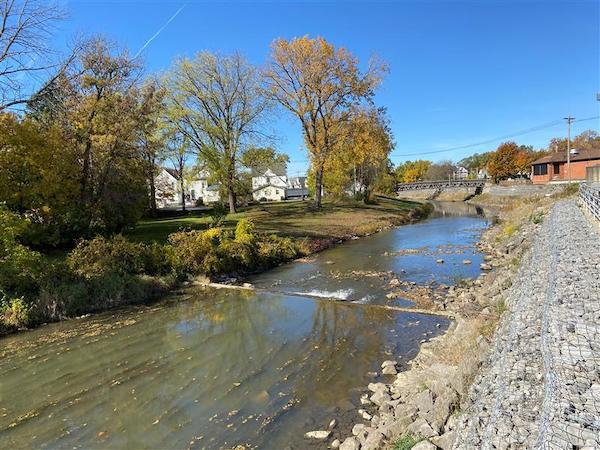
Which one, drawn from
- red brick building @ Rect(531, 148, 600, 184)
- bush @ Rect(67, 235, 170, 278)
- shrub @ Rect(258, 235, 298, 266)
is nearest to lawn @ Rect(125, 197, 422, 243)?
shrub @ Rect(258, 235, 298, 266)

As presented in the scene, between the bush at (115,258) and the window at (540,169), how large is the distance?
2331 inches

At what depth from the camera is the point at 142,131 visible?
24000 mm

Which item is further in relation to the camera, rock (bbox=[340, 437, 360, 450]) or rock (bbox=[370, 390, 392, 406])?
rock (bbox=[370, 390, 392, 406])

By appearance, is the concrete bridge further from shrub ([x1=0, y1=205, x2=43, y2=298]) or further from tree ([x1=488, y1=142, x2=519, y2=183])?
shrub ([x1=0, y1=205, x2=43, y2=298])

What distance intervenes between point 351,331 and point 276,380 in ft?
11.2

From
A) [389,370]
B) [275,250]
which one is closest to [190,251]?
[275,250]

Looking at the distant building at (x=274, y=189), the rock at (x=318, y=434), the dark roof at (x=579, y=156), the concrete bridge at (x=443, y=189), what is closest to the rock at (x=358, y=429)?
the rock at (x=318, y=434)

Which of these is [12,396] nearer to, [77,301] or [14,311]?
[14,311]

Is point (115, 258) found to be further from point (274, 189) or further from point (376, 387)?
point (274, 189)

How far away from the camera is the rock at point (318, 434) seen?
6.81 meters

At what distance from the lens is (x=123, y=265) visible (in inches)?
686

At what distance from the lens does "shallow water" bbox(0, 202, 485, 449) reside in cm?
737

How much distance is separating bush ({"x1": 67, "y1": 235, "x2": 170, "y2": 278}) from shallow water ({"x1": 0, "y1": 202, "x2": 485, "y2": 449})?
2588 millimetres

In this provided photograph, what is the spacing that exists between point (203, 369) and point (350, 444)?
4.49m
